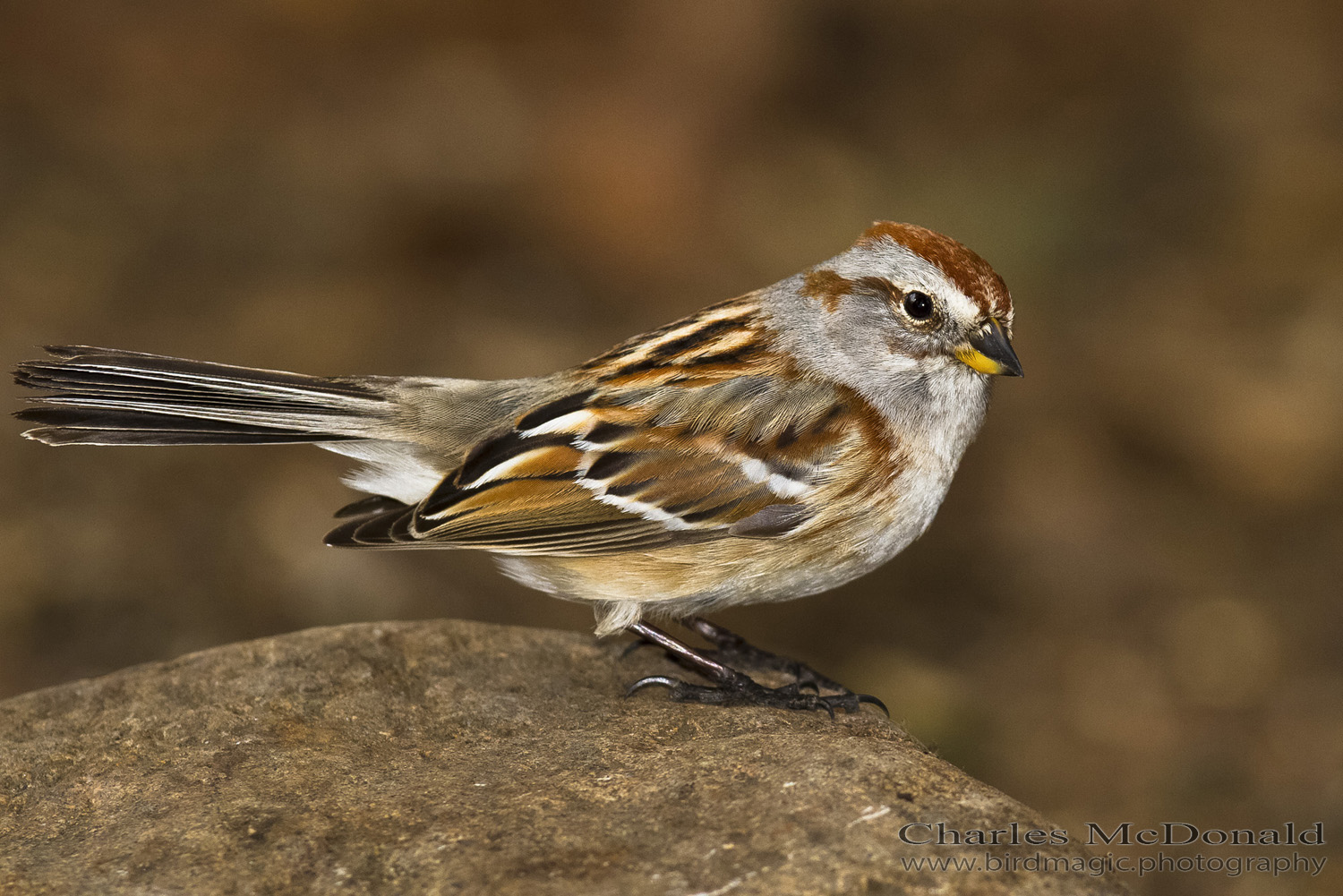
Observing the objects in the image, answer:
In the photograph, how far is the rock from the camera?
2957 mm

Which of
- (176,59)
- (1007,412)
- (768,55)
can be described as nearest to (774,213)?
(768,55)

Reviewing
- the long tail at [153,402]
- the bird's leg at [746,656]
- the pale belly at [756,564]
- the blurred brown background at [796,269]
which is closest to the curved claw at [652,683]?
the pale belly at [756,564]

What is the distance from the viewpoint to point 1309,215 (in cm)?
957

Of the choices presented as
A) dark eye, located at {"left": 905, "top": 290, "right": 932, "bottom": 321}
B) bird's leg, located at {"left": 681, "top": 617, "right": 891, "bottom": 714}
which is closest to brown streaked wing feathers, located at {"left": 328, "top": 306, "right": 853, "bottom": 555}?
dark eye, located at {"left": 905, "top": 290, "right": 932, "bottom": 321}

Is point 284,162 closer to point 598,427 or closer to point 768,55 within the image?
point 768,55

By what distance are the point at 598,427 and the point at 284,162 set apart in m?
6.13

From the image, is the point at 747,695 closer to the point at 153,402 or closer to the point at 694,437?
the point at 694,437

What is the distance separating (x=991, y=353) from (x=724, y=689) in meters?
1.43

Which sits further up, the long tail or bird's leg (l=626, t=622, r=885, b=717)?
the long tail

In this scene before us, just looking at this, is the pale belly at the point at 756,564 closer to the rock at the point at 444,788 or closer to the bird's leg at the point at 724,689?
the bird's leg at the point at 724,689

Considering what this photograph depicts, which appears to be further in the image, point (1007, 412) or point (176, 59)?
point (176, 59)

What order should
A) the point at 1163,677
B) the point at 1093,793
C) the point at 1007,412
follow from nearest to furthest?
the point at 1093,793
the point at 1163,677
the point at 1007,412

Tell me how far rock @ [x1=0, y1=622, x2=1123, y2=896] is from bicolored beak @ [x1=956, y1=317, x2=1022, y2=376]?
3.98ft

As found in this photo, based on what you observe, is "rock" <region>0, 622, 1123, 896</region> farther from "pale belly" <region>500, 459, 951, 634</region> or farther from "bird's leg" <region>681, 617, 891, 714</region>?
"bird's leg" <region>681, 617, 891, 714</region>
